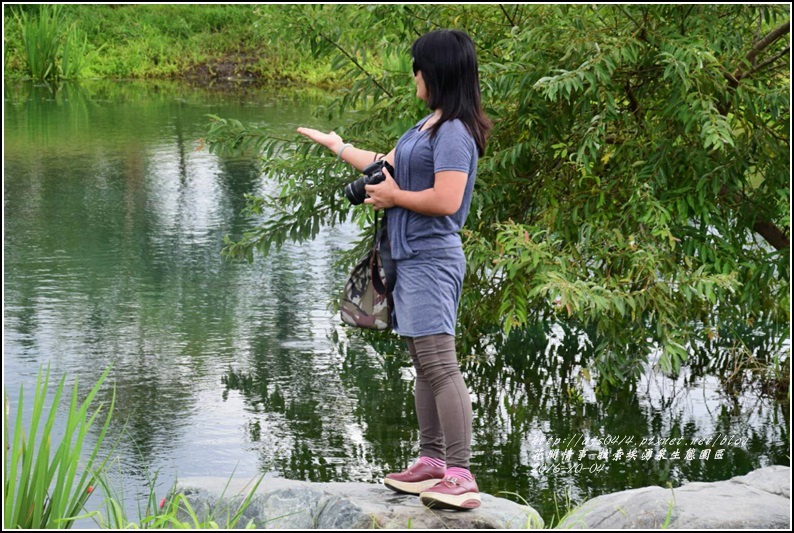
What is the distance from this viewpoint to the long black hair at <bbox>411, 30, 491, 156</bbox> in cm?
316

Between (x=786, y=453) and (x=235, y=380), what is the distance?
2.87 meters

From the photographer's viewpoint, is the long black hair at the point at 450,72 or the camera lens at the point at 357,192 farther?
the camera lens at the point at 357,192

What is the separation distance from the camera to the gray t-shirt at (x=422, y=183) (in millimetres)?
3162

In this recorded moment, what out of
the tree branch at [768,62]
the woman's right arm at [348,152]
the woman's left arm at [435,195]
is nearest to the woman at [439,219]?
the woman's left arm at [435,195]

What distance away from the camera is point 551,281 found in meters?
4.59

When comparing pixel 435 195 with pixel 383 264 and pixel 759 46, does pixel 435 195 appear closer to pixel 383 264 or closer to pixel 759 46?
pixel 383 264

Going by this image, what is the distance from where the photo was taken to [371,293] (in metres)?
3.40

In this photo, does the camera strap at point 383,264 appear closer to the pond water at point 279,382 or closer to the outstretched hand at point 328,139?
the outstretched hand at point 328,139

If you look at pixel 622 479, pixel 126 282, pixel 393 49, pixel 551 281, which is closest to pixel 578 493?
pixel 622 479

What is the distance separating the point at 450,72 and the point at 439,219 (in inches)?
16.1

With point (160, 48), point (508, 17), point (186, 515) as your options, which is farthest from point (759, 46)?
point (160, 48)

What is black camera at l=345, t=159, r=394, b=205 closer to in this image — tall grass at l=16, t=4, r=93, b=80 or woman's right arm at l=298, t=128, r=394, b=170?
woman's right arm at l=298, t=128, r=394, b=170

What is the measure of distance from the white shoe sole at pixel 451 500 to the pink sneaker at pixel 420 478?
9 centimetres

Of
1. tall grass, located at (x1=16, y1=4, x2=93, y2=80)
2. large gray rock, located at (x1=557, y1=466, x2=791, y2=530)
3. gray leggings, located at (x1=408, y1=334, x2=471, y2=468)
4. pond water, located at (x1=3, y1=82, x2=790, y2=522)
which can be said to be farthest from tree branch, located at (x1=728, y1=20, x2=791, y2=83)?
tall grass, located at (x1=16, y1=4, x2=93, y2=80)
